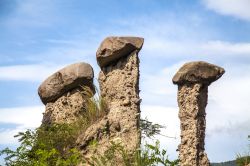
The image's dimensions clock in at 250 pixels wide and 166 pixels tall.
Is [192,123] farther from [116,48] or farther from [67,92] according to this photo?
[67,92]

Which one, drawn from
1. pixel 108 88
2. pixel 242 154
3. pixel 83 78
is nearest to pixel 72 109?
pixel 83 78

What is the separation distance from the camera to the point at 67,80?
16016mm

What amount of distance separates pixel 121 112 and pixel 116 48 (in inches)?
66.6

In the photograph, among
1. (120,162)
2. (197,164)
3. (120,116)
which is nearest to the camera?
(120,162)

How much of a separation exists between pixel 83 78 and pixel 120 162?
4.15 meters

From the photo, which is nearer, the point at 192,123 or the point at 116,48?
the point at 116,48

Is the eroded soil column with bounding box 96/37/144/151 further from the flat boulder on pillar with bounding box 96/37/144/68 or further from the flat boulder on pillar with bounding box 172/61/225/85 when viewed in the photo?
the flat boulder on pillar with bounding box 172/61/225/85

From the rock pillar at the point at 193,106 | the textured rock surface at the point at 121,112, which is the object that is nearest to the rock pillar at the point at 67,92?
the textured rock surface at the point at 121,112

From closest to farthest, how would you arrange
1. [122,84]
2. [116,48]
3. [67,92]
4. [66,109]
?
1. [122,84]
2. [116,48]
3. [66,109]
4. [67,92]

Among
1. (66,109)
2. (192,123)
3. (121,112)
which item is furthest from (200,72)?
(66,109)

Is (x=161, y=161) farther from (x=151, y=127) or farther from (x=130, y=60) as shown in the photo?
(x=151, y=127)

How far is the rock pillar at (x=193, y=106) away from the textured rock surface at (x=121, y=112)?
91.4 inches

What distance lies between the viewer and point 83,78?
626 inches

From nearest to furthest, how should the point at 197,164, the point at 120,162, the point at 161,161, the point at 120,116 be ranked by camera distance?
1. the point at 161,161
2. the point at 120,162
3. the point at 120,116
4. the point at 197,164
